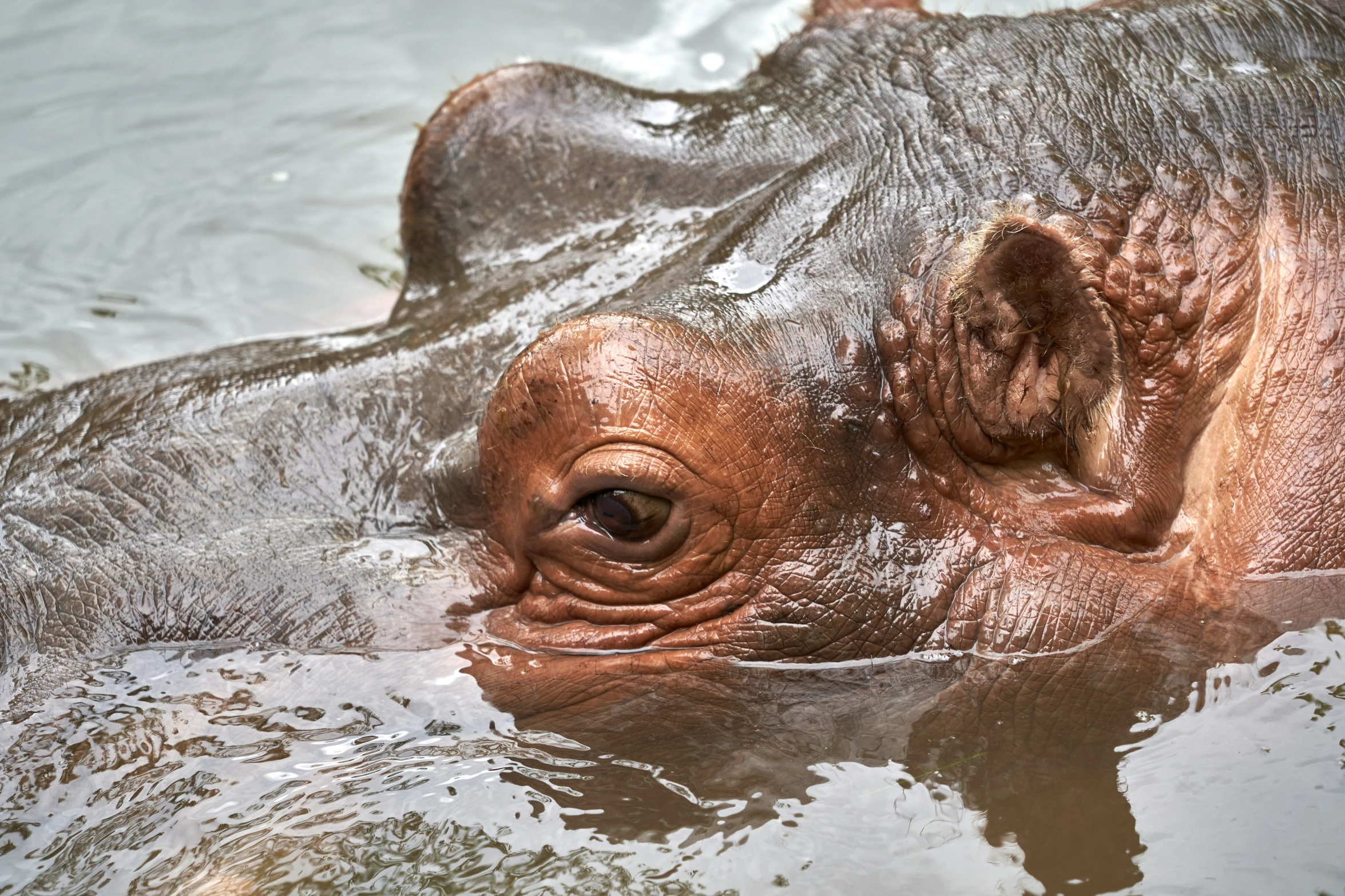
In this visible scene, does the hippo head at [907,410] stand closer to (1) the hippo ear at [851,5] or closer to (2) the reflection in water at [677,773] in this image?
(2) the reflection in water at [677,773]

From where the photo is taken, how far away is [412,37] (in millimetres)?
8062

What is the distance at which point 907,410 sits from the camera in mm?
3172

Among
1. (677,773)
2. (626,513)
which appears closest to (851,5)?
(626,513)

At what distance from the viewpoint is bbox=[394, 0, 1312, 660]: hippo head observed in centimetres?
304

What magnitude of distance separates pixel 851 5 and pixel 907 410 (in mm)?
2093

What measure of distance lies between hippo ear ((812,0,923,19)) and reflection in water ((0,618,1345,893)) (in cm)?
243

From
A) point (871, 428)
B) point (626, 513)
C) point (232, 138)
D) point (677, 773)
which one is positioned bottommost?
point (677, 773)

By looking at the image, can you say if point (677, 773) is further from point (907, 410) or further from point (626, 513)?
point (907, 410)

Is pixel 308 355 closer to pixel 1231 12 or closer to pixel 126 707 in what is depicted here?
pixel 126 707

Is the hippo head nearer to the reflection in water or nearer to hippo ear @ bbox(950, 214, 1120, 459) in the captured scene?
hippo ear @ bbox(950, 214, 1120, 459)

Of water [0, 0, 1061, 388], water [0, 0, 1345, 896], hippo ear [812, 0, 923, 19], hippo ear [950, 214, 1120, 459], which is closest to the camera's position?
water [0, 0, 1345, 896]

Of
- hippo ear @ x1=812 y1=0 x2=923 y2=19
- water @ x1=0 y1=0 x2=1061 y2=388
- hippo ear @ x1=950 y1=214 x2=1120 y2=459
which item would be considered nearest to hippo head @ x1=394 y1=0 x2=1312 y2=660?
hippo ear @ x1=950 y1=214 x2=1120 y2=459

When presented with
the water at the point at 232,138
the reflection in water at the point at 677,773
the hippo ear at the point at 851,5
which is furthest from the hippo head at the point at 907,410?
the water at the point at 232,138

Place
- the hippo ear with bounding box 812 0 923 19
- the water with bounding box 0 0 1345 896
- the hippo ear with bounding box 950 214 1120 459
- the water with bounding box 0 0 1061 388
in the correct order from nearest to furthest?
the water with bounding box 0 0 1345 896 < the hippo ear with bounding box 950 214 1120 459 < the hippo ear with bounding box 812 0 923 19 < the water with bounding box 0 0 1061 388
